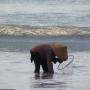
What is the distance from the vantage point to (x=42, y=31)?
29.5m

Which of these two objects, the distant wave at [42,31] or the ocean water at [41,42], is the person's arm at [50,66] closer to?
the ocean water at [41,42]

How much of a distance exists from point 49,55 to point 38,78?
2.16 ft

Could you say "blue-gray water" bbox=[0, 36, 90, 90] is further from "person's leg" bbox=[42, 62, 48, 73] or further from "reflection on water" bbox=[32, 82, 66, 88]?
"person's leg" bbox=[42, 62, 48, 73]

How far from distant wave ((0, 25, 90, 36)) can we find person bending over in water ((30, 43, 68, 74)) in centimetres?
1311

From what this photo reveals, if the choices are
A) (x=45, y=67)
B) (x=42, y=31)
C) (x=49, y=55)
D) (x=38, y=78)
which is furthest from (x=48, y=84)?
(x=42, y=31)

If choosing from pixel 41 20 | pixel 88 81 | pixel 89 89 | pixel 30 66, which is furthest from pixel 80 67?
pixel 41 20

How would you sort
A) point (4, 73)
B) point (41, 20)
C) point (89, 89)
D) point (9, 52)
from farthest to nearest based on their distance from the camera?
point (41, 20) → point (9, 52) → point (4, 73) → point (89, 89)

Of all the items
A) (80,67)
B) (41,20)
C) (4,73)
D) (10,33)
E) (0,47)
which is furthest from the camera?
(41,20)

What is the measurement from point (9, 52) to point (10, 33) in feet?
29.0

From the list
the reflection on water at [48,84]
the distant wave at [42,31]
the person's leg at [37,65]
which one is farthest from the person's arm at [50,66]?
the distant wave at [42,31]

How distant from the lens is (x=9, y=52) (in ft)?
66.0

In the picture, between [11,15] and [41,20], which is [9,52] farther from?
[11,15]

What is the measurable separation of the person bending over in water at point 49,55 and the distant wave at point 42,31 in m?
13.1

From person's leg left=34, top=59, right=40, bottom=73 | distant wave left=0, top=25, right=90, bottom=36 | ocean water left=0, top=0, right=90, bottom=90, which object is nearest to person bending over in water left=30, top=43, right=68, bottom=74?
person's leg left=34, top=59, right=40, bottom=73
